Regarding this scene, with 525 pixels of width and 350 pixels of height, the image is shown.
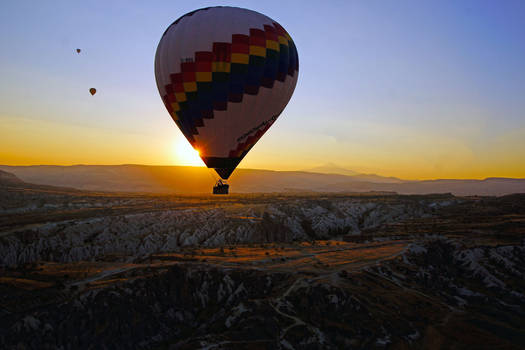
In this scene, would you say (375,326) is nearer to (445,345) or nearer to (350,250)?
(445,345)

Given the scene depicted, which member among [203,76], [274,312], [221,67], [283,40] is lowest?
[274,312]

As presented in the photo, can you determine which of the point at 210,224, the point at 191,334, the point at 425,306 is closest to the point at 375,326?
the point at 425,306

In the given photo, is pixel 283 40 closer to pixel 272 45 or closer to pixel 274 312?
pixel 272 45

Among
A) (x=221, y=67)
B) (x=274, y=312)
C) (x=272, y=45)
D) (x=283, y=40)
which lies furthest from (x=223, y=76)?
(x=274, y=312)

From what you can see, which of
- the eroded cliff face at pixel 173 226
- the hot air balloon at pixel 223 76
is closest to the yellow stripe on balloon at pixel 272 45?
the hot air balloon at pixel 223 76

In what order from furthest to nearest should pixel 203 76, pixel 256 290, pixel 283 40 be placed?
pixel 283 40, pixel 203 76, pixel 256 290

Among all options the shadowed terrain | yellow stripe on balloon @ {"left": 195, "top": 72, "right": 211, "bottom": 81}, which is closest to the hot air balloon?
yellow stripe on balloon @ {"left": 195, "top": 72, "right": 211, "bottom": 81}

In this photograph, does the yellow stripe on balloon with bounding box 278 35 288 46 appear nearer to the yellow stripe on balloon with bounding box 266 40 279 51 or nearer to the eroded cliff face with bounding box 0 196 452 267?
the yellow stripe on balloon with bounding box 266 40 279 51
